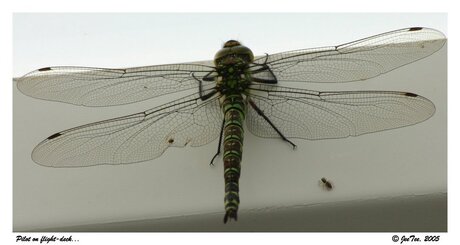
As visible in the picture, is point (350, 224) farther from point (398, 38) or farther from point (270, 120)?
point (398, 38)

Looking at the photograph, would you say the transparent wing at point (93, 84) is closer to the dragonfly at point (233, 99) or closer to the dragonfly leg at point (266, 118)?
the dragonfly at point (233, 99)

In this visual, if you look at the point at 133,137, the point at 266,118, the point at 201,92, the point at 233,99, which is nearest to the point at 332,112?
the point at 266,118

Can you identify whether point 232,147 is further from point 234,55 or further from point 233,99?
point 234,55

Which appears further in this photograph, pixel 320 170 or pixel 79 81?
pixel 79 81

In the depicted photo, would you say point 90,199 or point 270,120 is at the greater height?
point 270,120

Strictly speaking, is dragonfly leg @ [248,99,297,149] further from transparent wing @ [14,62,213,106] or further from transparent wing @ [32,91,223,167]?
transparent wing @ [14,62,213,106]

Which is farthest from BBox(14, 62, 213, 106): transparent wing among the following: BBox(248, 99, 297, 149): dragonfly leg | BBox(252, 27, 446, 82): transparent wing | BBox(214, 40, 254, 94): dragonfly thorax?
BBox(252, 27, 446, 82): transparent wing

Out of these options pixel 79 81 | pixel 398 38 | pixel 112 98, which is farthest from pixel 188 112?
pixel 398 38
